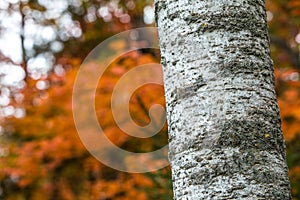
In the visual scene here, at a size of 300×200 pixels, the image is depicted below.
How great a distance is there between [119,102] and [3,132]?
3.78 metres

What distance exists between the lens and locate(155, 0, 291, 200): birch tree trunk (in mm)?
877

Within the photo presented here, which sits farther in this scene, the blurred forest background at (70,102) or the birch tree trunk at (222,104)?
the blurred forest background at (70,102)

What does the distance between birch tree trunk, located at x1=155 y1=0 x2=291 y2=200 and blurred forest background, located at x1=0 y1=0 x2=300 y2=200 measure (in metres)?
2.61

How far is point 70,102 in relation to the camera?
6.23 metres

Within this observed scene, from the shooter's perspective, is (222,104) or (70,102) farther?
(70,102)

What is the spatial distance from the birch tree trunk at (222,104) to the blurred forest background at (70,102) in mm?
2608

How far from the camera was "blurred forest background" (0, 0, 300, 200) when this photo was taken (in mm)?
5512

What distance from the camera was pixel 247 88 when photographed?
916 millimetres

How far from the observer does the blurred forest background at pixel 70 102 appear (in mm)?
5512

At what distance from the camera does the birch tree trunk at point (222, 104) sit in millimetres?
877

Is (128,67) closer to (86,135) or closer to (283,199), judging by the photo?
(86,135)

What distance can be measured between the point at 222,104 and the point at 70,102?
5466 millimetres

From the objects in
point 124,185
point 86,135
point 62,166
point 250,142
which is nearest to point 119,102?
point 86,135

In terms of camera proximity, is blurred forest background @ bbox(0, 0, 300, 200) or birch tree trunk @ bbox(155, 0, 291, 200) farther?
blurred forest background @ bbox(0, 0, 300, 200)
